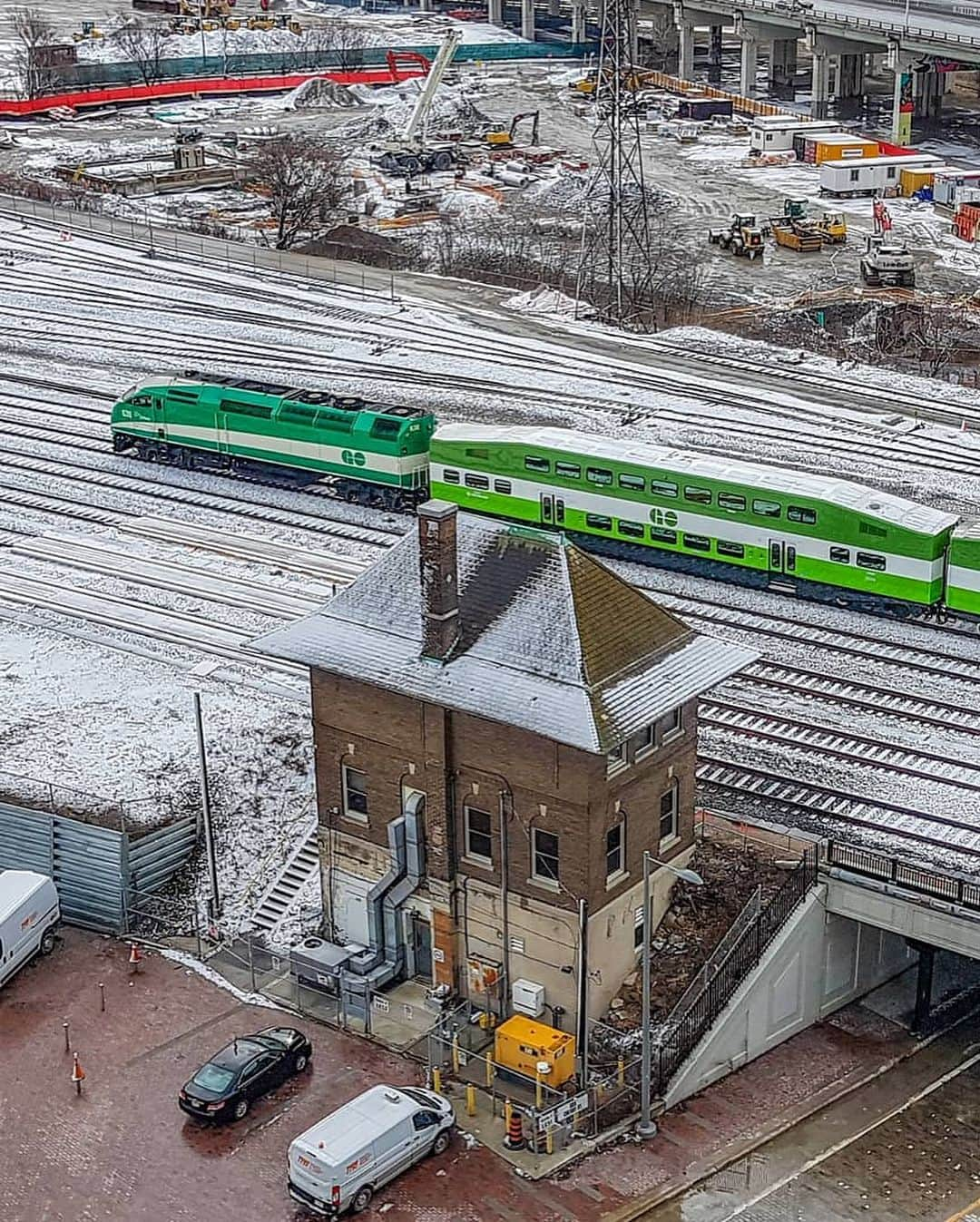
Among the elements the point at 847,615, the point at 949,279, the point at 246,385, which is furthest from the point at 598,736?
the point at 949,279

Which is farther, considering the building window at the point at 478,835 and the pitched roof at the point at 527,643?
the building window at the point at 478,835

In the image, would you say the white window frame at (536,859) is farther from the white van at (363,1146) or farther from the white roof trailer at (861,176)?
the white roof trailer at (861,176)

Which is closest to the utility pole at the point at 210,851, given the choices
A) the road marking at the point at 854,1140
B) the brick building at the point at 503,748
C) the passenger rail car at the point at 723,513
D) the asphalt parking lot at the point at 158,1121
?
the asphalt parking lot at the point at 158,1121

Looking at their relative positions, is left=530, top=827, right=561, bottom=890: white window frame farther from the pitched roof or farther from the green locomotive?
the green locomotive

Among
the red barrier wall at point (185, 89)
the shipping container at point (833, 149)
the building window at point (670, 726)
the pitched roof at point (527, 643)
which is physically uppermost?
the red barrier wall at point (185, 89)

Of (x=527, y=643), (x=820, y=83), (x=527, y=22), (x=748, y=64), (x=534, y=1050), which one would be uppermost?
(x=527, y=22)

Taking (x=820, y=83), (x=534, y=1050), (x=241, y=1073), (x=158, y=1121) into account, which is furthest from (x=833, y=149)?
(x=158, y=1121)

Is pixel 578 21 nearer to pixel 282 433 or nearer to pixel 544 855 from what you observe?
pixel 282 433

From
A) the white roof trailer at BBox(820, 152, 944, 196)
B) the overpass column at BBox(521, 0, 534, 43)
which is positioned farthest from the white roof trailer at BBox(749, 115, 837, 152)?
the overpass column at BBox(521, 0, 534, 43)
